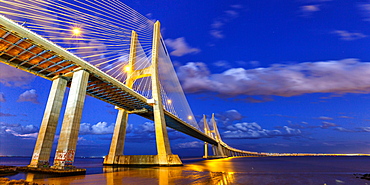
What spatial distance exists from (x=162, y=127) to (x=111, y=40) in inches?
647

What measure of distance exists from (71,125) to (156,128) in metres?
16.7

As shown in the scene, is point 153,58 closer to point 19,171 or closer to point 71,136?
point 71,136

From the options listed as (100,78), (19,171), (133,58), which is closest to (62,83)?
(100,78)

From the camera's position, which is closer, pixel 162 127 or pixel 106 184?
pixel 106 184

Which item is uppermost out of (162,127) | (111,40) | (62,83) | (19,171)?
(111,40)

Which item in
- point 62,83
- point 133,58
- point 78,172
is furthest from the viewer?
point 133,58

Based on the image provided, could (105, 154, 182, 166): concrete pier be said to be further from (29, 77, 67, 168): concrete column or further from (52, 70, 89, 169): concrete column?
(52, 70, 89, 169): concrete column

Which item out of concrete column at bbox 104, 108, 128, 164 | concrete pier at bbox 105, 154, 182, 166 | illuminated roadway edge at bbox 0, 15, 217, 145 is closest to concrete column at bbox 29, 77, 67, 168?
illuminated roadway edge at bbox 0, 15, 217, 145

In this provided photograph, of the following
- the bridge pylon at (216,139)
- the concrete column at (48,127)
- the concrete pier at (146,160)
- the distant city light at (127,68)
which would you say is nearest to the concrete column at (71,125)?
the concrete column at (48,127)

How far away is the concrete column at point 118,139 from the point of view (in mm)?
39594

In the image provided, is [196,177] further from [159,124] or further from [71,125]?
[159,124]

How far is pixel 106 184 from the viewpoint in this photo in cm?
1533

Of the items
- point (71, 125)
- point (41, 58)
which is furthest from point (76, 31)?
point (71, 125)

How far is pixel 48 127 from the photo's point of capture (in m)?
24.2
